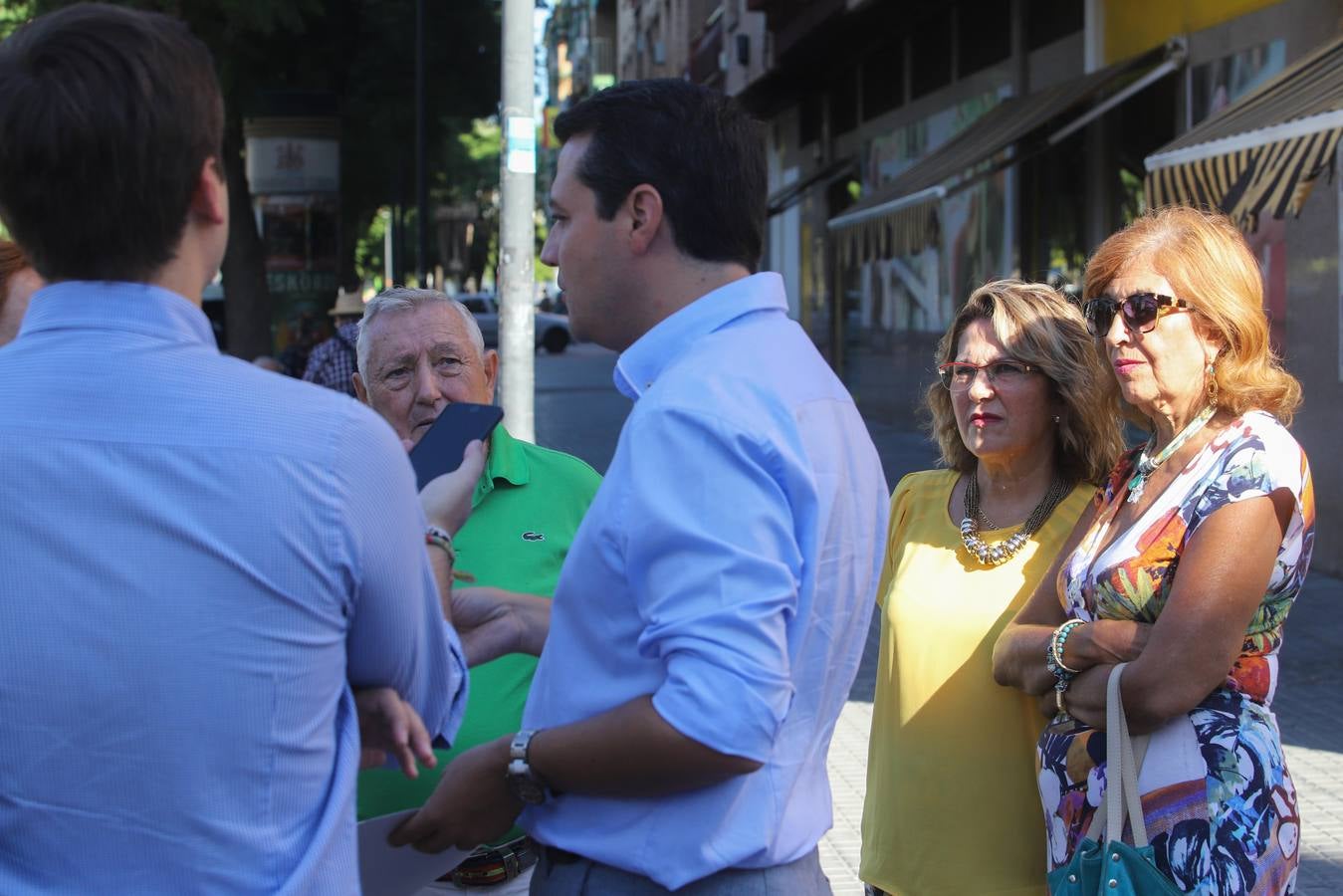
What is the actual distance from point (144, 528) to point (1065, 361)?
2.20 metres

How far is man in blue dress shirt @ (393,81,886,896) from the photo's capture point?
1729 millimetres

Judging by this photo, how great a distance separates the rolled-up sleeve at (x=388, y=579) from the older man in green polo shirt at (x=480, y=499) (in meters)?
0.64

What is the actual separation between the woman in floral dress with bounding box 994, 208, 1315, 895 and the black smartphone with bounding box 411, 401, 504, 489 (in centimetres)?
113

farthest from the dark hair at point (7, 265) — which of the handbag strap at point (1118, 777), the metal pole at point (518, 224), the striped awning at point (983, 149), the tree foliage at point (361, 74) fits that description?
the tree foliage at point (361, 74)

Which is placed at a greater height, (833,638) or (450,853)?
(833,638)

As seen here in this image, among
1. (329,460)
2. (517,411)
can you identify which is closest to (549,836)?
(329,460)

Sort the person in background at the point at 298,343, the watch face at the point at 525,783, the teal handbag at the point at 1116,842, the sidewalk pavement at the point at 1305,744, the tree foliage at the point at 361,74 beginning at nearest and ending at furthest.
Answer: the watch face at the point at 525,783, the teal handbag at the point at 1116,842, the sidewalk pavement at the point at 1305,744, the person in background at the point at 298,343, the tree foliage at the point at 361,74

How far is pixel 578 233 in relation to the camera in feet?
6.66

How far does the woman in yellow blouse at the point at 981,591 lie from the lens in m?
2.92

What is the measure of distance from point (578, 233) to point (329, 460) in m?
0.64

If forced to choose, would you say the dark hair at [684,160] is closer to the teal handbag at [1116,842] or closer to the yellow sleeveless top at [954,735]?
the teal handbag at [1116,842]

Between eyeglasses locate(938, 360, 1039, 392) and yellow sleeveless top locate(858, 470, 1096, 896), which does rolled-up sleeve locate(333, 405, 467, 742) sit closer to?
yellow sleeveless top locate(858, 470, 1096, 896)

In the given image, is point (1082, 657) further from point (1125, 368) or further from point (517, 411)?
point (517, 411)

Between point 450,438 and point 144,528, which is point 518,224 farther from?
point 144,528
